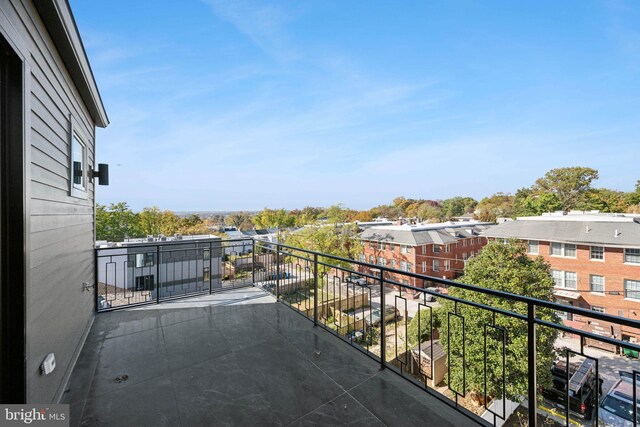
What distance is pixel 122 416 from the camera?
1.88 meters

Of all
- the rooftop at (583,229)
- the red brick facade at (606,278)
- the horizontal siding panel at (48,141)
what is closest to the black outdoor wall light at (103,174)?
the horizontal siding panel at (48,141)

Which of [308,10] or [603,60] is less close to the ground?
[603,60]

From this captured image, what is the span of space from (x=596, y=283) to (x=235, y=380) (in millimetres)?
19780

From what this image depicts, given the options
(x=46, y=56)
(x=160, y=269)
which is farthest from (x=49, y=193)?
(x=160, y=269)

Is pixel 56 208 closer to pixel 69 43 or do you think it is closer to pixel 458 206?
pixel 69 43

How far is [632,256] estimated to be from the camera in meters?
13.5

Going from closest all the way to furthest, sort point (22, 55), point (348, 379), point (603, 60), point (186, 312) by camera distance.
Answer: point (22, 55) → point (348, 379) → point (186, 312) → point (603, 60)

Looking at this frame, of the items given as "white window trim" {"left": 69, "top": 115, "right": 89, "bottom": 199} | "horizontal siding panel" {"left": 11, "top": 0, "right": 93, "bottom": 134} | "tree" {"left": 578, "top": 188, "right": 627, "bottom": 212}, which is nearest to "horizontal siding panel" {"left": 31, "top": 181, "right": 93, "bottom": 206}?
"white window trim" {"left": 69, "top": 115, "right": 89, "bottom": 199}

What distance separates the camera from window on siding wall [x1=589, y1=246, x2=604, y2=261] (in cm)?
1435

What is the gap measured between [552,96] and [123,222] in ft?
108

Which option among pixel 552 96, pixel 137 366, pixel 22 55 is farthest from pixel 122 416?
pixel 552 96

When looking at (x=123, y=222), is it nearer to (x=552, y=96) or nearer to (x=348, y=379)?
(x=348, y=379)

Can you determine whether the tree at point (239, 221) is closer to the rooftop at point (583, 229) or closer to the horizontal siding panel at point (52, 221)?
the rooftop at point (583, 229)

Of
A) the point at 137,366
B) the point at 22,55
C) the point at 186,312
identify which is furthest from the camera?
the point at 186,312
